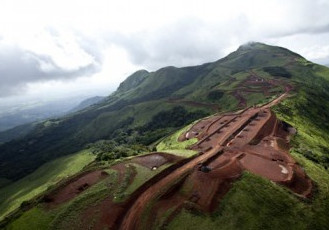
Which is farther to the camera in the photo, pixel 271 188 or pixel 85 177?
pixel 85 177

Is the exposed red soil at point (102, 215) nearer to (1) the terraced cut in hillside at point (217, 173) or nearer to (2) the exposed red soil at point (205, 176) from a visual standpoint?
(2) the exposed red soil at point (205, 176)

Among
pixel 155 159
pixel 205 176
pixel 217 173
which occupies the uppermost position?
pixel 155 159

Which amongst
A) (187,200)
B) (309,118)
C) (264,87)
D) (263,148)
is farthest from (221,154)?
(264,87)

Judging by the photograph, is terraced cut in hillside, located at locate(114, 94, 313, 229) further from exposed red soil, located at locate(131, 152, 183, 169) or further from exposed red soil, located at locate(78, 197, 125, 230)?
exposed red soil, located at locate(131, 152, 183, 169)

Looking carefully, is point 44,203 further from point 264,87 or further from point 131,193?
point 264,87

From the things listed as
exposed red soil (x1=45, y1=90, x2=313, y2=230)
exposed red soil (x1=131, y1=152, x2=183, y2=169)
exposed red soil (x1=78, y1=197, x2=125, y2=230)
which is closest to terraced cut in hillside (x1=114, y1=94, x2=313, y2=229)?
exposed red soil (x1=45, y1=90, x2=313, y2=230)

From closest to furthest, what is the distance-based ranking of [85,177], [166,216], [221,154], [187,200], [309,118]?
[166,216]
[187,200]
[85,177]
[221,154]
[309,118]

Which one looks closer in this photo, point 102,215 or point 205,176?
point 102,215

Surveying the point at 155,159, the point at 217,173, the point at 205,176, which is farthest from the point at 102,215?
the point at 217,173

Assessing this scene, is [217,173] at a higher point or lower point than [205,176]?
lower

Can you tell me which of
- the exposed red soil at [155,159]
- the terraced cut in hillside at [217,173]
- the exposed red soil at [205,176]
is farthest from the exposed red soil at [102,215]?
the exposed red soil at [155,159]

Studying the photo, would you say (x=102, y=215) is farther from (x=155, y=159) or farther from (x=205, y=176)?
(x=155, y=159)
